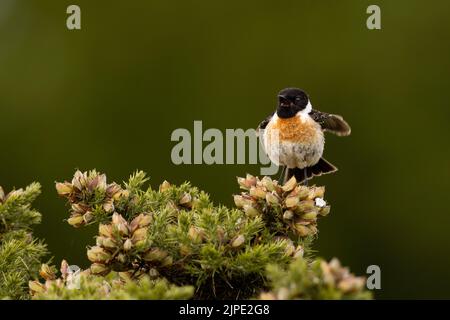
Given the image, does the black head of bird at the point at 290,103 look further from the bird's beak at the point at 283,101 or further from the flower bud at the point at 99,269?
the flower bud at the point at 99,269

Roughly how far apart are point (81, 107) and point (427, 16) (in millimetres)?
3194

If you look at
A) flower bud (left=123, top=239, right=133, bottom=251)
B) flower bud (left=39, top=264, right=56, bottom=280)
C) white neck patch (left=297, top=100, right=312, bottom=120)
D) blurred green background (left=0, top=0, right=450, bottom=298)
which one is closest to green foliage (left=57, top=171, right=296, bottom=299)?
flower bud (left=123, top=239, right=133, bottom=251)

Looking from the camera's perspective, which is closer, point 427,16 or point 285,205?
point 285,205

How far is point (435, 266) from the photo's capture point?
680 centimetres

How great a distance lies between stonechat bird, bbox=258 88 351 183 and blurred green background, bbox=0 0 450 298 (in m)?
2.48

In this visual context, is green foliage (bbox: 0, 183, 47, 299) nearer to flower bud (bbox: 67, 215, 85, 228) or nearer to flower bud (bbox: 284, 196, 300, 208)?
flower bud (bbox: 67, 215, 85, 228)

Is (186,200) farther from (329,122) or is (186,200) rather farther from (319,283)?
(329,122)

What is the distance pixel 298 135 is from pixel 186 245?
2.39 metres

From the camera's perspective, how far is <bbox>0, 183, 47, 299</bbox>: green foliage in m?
1.77

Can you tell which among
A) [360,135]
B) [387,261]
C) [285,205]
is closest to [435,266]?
[387,261]

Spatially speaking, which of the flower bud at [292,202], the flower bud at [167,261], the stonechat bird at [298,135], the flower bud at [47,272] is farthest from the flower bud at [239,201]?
the stonechat bird at [298,135]

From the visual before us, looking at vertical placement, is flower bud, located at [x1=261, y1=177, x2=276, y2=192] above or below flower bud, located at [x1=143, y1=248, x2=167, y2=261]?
above

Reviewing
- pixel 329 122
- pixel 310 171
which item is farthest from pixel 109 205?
pixel 329 122
